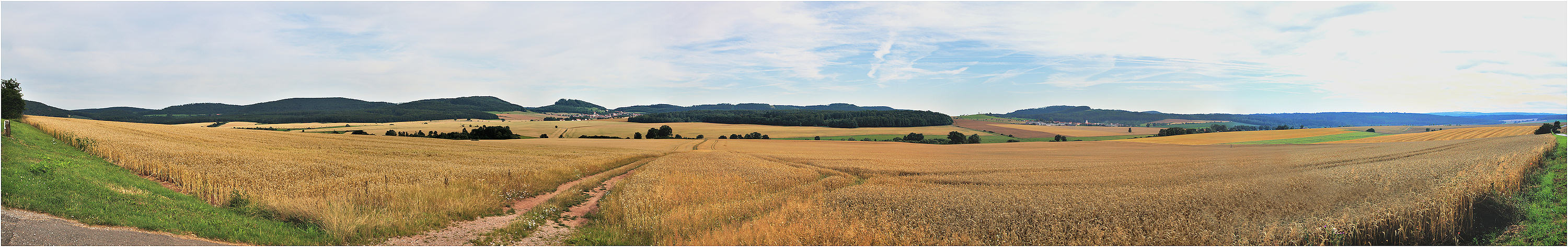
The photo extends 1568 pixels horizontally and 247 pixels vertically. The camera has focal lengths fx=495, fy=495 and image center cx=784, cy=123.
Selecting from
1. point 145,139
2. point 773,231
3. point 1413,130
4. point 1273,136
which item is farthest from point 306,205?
point 1273,136

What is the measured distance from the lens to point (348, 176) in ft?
49.0

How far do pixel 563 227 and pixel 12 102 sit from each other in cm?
6539

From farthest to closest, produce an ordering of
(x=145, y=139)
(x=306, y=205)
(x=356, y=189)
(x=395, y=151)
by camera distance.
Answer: (x=395, y=151), (x=145, y=139), (x=356, y=189), (x=306, y=205)

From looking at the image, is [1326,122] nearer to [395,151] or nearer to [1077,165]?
[1077,165]

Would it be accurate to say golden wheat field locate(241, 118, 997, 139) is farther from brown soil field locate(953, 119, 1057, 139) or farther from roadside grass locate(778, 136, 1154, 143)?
brown soil field locate(953, 119, 1057, 139)

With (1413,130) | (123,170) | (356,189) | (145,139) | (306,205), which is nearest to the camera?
(306,205)

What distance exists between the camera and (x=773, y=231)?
824 cm

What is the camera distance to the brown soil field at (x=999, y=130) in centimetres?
7099

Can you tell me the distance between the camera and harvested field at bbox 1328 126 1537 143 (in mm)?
13469

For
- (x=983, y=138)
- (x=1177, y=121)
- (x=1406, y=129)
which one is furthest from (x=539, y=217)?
(x=1177, y=121)

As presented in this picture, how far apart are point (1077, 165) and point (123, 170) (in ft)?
101

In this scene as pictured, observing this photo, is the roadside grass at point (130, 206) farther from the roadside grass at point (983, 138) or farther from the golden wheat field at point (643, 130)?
the golden wheat field at point (643, 130)

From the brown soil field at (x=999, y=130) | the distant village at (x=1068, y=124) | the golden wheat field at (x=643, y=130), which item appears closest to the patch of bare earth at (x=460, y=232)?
the golden wheat field at (x=643, y=130)

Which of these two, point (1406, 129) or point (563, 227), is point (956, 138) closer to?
point (1406, 129)
